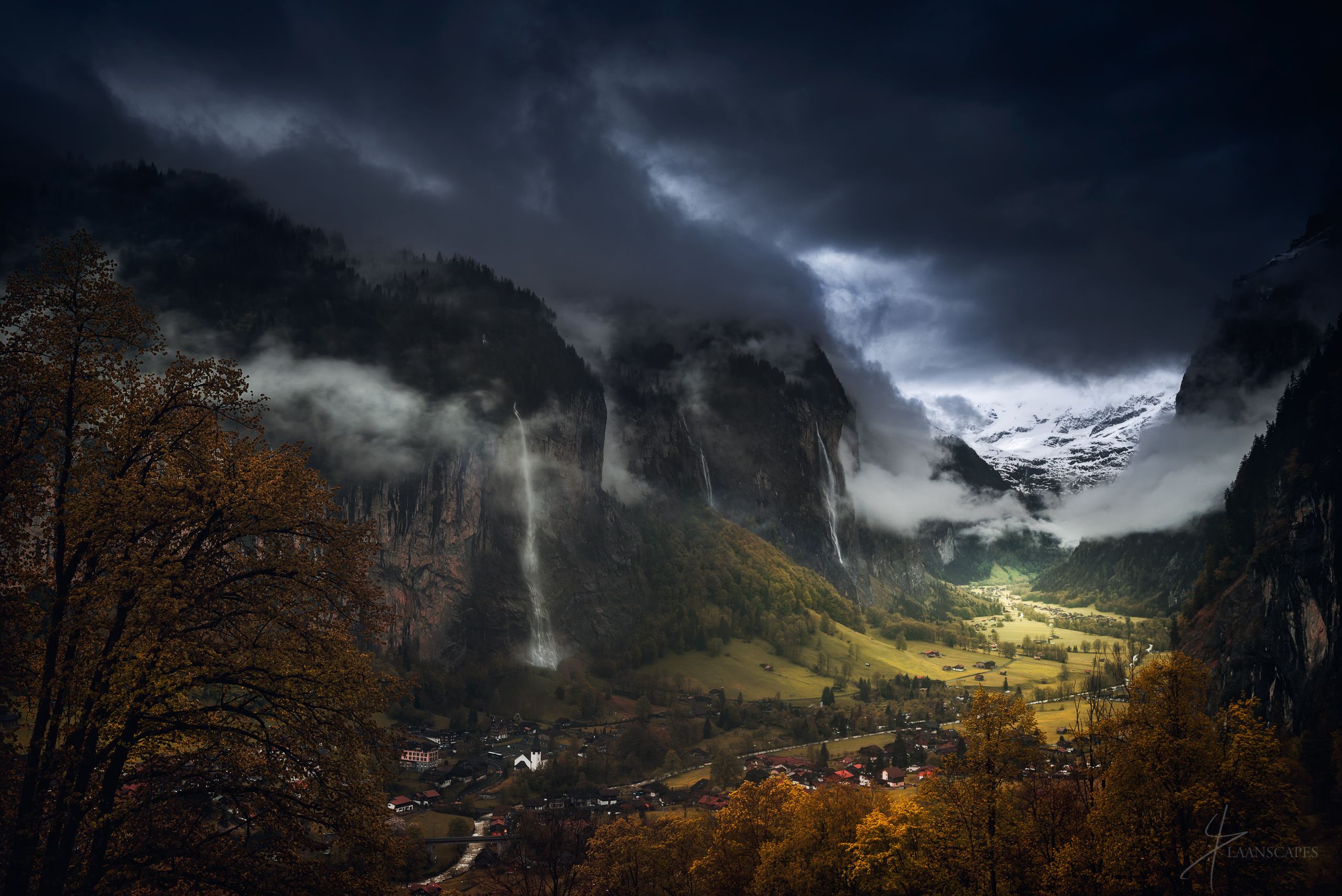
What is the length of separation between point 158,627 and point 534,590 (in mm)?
153234

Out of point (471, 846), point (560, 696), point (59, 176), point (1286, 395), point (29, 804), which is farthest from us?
point (59, 176)

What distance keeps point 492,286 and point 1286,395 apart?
187683 mm

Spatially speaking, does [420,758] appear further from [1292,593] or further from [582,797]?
[1292,593]

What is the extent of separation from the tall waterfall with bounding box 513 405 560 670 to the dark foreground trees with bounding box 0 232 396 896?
14689 centimetres

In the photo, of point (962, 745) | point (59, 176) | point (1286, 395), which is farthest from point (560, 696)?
point (59, 176)

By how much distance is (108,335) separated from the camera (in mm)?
13969

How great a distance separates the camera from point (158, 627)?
500 inches

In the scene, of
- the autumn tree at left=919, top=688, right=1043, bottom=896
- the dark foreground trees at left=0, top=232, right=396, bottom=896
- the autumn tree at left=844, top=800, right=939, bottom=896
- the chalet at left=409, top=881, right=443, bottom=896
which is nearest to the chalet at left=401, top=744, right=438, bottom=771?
the chalet at left=409, top=881, right=443, bottom=896

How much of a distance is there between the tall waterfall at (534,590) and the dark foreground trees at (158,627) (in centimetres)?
14689

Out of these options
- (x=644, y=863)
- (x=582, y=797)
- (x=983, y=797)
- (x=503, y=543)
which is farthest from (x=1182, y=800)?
(x=503, y=543)

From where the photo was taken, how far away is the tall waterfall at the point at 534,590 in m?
156

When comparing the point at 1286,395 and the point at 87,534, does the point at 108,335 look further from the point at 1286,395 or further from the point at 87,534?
the point at 1286,395

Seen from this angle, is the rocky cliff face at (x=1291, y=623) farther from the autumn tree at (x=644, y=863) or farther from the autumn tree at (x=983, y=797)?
the autumn tree at (x=644, y=863)
